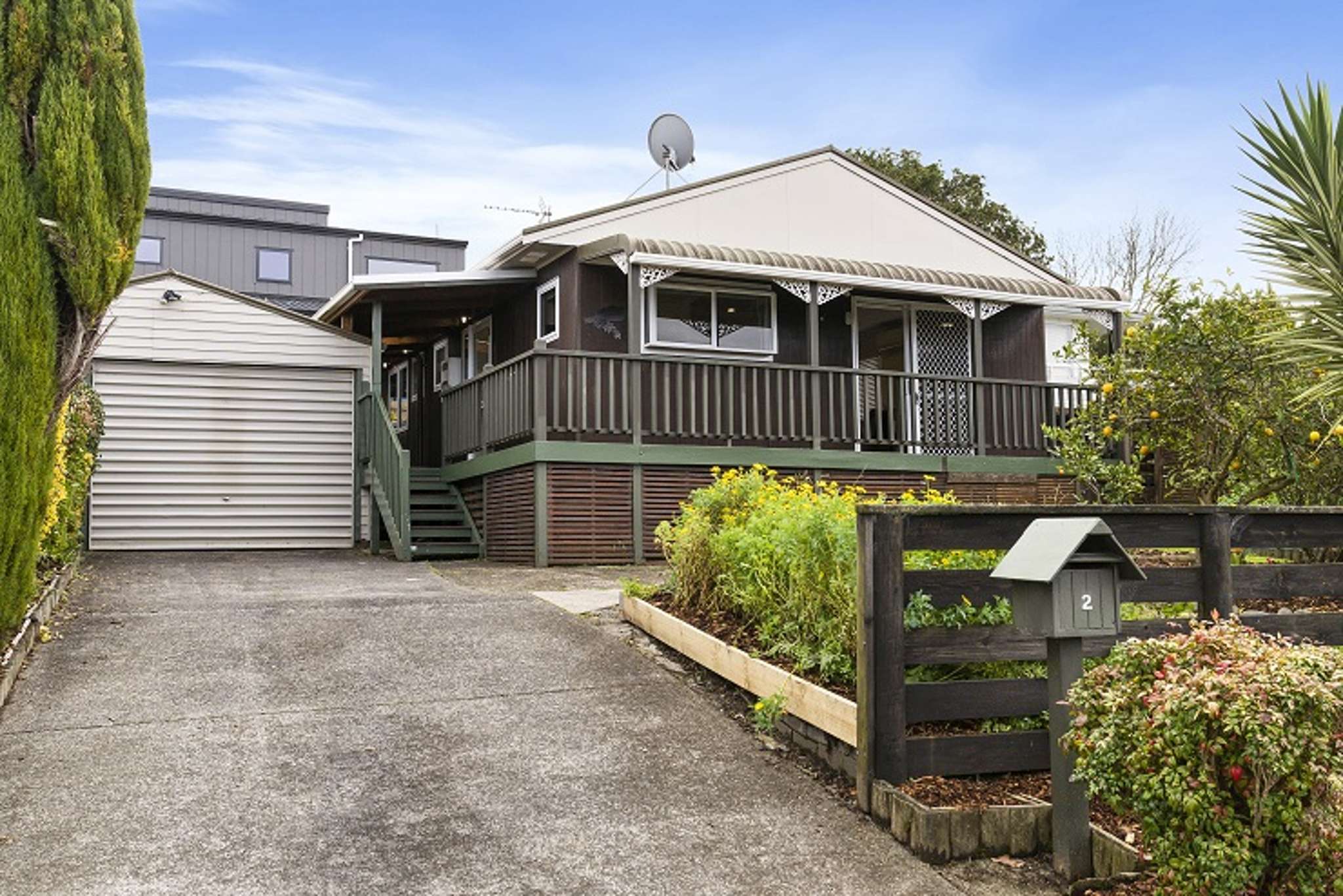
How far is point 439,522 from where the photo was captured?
1378 cm

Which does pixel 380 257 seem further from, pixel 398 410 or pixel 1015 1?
pixel 1015 1

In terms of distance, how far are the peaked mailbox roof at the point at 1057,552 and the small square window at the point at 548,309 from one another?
34.3 feet

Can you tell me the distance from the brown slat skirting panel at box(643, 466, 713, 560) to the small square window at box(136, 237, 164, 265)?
1030 inches

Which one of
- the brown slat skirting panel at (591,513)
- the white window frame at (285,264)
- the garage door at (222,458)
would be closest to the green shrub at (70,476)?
the garage door at (222,458)

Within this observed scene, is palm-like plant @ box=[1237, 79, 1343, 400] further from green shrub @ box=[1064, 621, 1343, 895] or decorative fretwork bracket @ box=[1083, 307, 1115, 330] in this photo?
decorative fretwork bracket @ box=[1083, 307, 1115, 330]

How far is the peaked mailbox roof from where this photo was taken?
3.67m

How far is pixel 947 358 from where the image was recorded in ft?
52.2

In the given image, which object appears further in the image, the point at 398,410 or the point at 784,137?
the point at 784,137

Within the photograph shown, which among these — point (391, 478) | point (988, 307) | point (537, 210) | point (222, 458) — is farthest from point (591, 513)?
point (537, 210)

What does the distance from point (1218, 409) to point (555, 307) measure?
778 centimetres

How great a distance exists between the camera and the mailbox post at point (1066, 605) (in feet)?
12.3

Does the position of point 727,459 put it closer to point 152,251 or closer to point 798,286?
point 798,286

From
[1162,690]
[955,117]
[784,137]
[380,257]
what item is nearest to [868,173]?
[955,117]

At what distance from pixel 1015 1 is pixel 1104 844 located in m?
10.4
